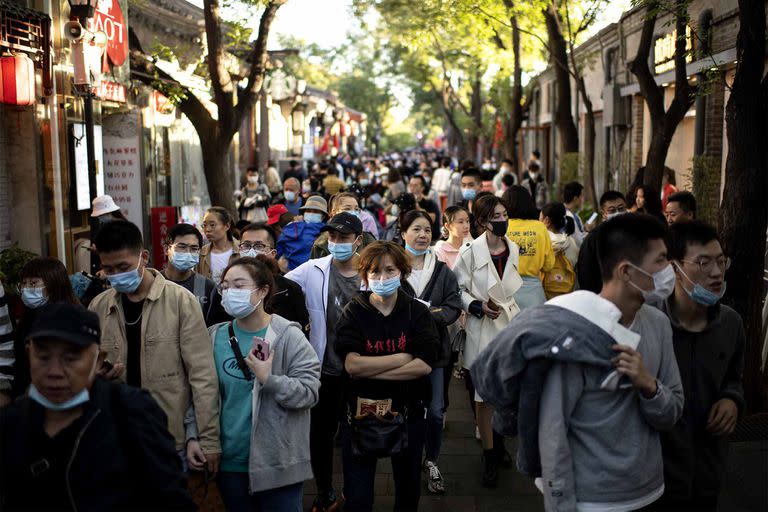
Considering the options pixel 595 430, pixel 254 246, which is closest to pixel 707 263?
pixel 595 430

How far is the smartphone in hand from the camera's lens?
4.55 metres

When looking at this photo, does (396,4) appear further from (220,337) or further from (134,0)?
(220,337)

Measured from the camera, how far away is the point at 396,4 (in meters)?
22.4

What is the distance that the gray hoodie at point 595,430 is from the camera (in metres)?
3.53

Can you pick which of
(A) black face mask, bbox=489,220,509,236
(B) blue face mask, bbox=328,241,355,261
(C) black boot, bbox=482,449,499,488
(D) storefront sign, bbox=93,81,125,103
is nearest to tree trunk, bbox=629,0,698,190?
(A) black face mask, bbox=489,220,509,236

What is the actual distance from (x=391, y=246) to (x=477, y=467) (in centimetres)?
259

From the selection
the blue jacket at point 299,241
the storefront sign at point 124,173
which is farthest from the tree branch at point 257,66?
the blue jacket at point 299,241

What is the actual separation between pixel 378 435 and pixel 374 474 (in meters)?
0.43

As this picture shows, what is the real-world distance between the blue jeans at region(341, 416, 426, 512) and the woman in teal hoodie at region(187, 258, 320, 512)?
59cm

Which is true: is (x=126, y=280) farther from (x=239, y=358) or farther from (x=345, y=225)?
(x=345, y=225)

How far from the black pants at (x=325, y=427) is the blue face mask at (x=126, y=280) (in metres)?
Result: 1.96

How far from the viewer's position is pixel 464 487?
683 cm

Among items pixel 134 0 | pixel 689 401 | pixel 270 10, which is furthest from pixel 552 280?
pixel 134 0

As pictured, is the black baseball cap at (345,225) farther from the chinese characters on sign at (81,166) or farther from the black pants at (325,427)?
the chinese characters on sign at (81,166)
